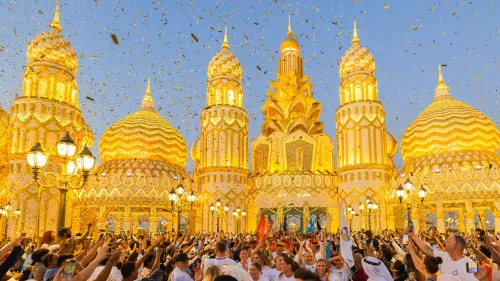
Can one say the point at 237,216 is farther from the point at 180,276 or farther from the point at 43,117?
the point at 180,276

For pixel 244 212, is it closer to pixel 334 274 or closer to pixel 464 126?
pixel 464 126

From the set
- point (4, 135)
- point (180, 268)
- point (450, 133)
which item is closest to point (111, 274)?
point (180, 268)

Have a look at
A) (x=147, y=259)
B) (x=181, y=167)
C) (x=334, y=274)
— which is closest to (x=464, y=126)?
(x=181, y=167)

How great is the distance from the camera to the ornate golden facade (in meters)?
37.5

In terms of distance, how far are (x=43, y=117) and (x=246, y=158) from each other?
17.9 m

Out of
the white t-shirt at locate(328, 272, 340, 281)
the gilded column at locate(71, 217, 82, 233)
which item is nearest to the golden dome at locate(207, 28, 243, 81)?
the gilded column at locate(71, 217, 82, 233)

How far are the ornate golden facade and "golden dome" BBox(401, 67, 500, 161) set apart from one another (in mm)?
115

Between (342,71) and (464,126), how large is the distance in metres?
12.2

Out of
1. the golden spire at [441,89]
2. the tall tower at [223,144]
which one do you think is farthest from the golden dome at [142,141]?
the golden spire at [441,89]

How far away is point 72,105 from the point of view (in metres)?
38.6

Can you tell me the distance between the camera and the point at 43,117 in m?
36.7

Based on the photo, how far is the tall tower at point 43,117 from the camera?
116 ft

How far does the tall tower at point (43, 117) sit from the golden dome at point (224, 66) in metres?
12.7

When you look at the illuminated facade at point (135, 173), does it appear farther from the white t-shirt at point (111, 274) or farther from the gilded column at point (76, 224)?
the white t-shirt at point (111, 274)
